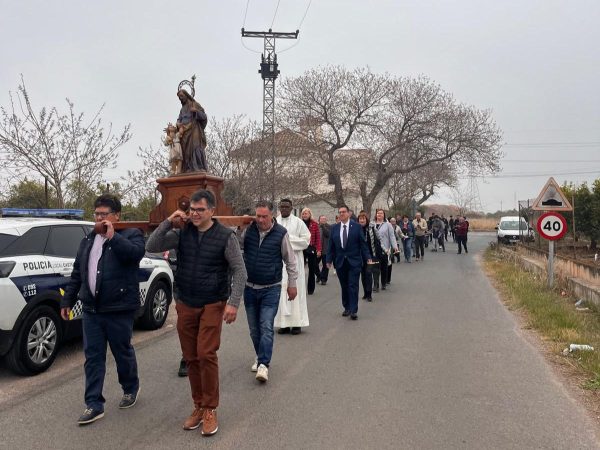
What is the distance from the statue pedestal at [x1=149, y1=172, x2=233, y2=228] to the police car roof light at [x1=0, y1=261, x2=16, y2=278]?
4.93ft

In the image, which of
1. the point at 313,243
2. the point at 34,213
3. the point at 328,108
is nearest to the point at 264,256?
the point at 34,213

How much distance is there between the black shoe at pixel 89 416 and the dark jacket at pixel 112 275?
2.66 ft

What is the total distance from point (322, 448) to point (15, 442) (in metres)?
2.29

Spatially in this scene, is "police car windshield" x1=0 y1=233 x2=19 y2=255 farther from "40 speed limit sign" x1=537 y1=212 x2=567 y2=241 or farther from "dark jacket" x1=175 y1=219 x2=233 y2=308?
"40 speed limit sign" x1=537 y1=212 x2=567 y2=241

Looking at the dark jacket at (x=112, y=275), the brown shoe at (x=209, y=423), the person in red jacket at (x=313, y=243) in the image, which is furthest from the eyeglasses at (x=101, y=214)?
the person in red jacket at (x=313, y=243)

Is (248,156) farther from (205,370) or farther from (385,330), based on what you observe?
(205,370)

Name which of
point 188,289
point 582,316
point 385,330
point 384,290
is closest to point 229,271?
point 188,289

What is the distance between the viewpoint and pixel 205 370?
404cm

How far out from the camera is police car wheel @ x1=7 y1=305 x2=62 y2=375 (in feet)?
17.6

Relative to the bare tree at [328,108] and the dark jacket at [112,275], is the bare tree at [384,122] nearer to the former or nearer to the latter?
the bare tree at [328,108]

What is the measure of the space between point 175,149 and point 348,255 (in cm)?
358

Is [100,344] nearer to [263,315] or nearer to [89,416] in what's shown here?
[89,416]

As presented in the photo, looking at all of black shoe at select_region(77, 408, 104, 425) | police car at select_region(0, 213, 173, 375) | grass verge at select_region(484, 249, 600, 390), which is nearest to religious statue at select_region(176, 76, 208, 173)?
police car at select_region(0, 213, 173, 375)

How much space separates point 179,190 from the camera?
621 cm
